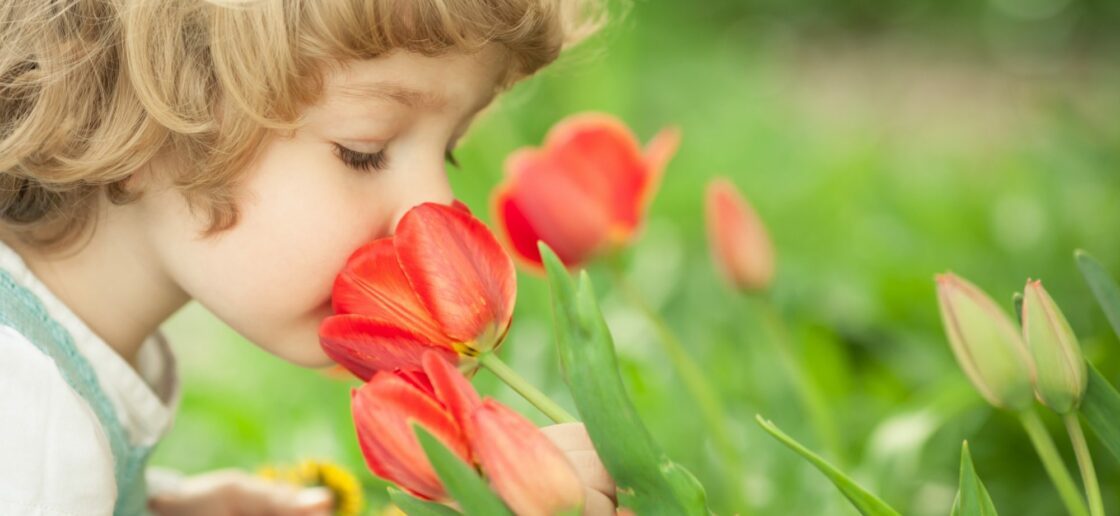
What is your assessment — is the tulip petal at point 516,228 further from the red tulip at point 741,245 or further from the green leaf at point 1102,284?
the green leaf at point 1102,284

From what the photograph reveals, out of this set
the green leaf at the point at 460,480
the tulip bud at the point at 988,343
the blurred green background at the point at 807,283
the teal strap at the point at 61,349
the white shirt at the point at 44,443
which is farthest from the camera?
the blurred green background at the point at 807,283

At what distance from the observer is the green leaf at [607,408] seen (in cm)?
66

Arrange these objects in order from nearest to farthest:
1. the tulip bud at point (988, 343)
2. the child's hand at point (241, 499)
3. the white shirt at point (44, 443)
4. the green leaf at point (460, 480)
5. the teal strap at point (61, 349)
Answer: the green leaf at point (460, 480)
the tulip bud at point (988, 343)
the white shirt at point (44, 443)
the teal strap at point (61, 349)
the child's hand at point (241, 499)

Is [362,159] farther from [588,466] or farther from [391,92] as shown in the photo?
[588,466]

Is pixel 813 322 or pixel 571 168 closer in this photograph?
pixel 571 168

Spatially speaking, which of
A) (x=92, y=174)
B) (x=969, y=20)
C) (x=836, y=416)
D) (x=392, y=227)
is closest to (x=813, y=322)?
(x=836, y=416)

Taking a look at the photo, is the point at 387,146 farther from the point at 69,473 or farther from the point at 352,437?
the point at 352,437

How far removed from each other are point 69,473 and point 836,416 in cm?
86

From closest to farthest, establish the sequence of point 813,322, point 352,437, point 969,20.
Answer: point 352,437 → point 813,322 → point 969,20

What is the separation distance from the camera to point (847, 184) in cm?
209

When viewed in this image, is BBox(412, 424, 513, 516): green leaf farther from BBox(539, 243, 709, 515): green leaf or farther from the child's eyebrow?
the child's eyebrow

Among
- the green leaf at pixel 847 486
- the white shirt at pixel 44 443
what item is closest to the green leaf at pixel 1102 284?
the green leaf at pixel 847 486

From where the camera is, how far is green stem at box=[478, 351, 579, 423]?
2.38ft

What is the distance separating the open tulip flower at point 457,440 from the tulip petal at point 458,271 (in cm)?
4
